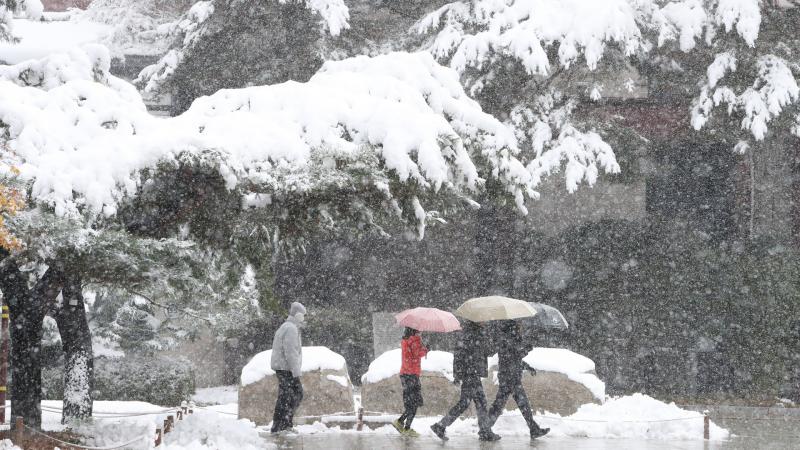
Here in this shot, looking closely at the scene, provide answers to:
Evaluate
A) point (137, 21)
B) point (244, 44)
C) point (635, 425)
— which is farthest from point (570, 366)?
point (137, 21)

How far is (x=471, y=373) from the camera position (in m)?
13.1

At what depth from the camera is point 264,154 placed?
1066cm

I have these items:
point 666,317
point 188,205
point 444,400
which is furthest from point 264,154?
point 666,317

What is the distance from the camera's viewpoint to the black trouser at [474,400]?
42.9 ft

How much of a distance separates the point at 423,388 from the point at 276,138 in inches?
254

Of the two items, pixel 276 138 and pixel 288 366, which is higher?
pixel 276 138

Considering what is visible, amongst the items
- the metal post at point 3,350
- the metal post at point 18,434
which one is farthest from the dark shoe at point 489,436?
the metal post at point 18,434

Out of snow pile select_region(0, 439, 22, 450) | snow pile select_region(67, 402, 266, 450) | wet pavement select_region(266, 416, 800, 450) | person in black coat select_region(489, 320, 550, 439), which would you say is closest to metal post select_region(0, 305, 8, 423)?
snow pile select_region(67, 402, 266, 450)

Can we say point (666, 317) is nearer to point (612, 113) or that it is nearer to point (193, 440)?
point (612, 113)

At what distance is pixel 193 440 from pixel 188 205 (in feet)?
8.19

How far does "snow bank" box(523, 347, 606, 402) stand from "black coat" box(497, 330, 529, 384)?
2.46 metres

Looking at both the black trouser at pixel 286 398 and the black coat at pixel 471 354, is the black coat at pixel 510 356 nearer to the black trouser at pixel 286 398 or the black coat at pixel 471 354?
the black coat at pixel 471 354

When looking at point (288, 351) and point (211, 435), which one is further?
point (288, 351)

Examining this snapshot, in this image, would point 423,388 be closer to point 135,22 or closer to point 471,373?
point 471,373
